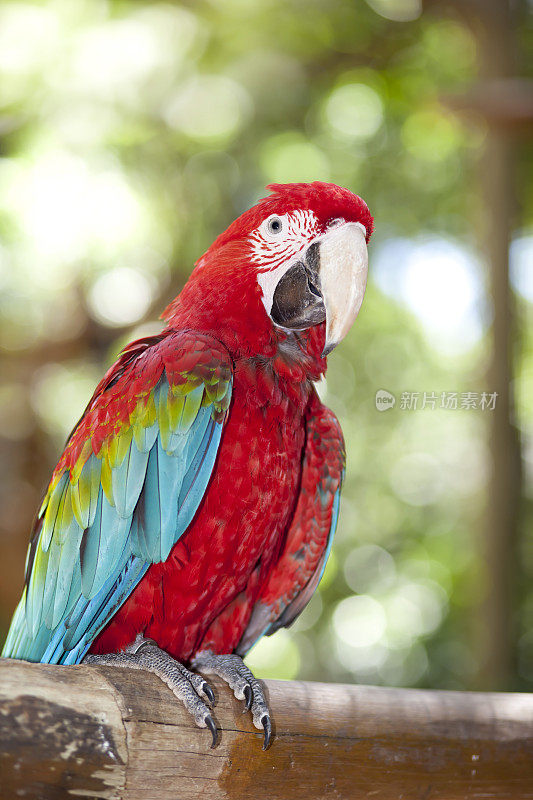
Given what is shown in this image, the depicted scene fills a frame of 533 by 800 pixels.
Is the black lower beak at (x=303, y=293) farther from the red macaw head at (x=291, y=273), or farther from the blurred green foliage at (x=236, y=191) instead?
the blurred green foliage at (x=236, y=191)

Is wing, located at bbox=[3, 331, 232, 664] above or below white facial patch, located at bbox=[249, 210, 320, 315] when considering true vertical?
below

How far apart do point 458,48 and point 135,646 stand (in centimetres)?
363

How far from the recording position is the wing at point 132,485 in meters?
1.27

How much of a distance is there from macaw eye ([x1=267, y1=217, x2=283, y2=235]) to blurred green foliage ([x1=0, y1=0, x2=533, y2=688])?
2.35 meters

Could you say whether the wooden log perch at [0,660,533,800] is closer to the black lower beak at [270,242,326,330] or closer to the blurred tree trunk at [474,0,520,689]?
the black lower beak at [270,242,326,330]

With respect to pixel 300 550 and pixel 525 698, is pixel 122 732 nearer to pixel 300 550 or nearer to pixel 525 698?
pixel 300 550

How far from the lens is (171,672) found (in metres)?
1.21

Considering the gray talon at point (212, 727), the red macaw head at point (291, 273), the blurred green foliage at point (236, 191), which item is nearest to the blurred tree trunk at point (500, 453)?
the blurred green foliage at point (236, 191)

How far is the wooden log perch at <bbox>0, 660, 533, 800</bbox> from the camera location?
93 cm

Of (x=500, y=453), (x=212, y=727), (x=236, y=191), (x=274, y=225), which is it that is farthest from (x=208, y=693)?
(x=236, y=191)

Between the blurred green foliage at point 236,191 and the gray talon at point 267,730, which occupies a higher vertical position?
the blurred green foliage at point 236,191

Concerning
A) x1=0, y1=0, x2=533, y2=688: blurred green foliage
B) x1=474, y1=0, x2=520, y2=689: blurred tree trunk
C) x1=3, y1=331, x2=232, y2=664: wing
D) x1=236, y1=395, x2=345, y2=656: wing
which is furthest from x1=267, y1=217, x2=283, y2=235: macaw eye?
x1=0, y1=0, x2=533, y2=688: blurred green foliage

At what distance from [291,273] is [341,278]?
0.10m

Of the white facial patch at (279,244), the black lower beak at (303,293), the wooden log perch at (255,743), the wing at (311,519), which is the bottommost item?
the wooden log perch at (255,743)
